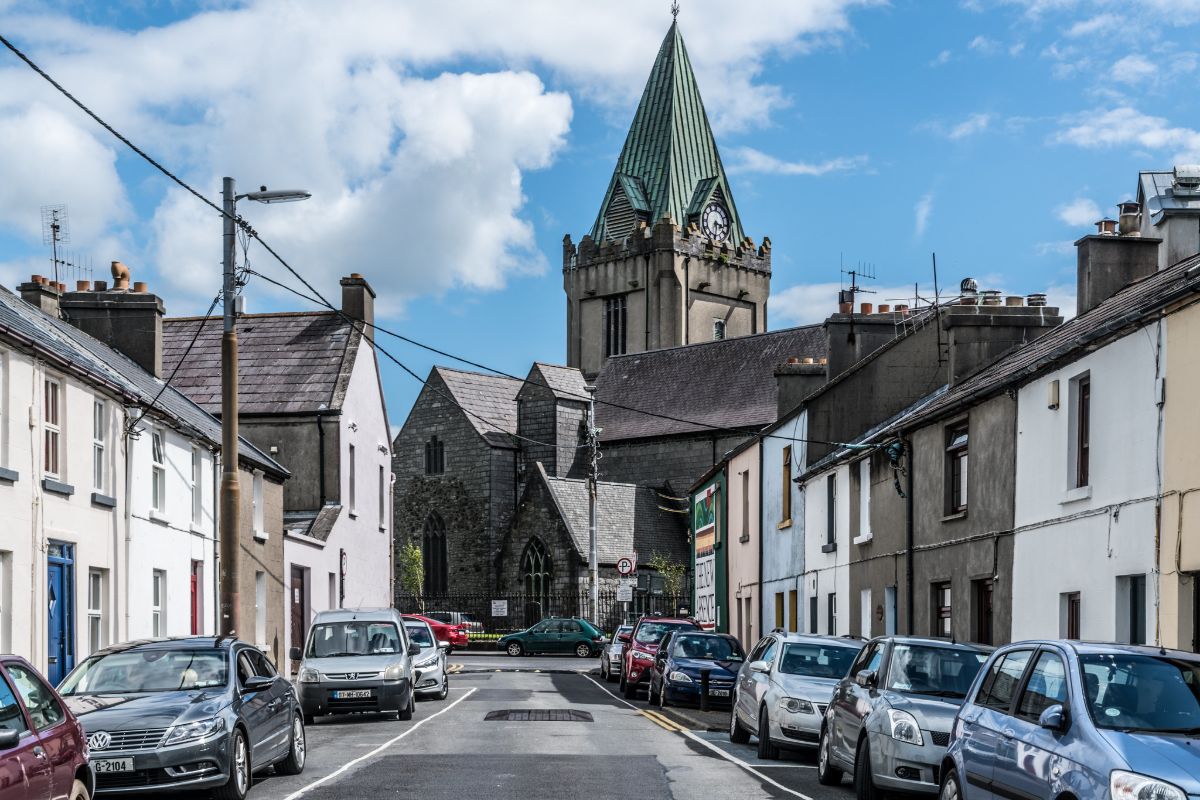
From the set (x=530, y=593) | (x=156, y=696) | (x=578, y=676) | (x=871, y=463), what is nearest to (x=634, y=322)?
(x=530, y=593)

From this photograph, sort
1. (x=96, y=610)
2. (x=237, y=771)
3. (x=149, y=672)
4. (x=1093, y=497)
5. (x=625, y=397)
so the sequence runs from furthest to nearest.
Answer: (x=625, y=397), (x=96, y=610), (x=1093, y=497), (x=149, y=672), (x=237, y=771)

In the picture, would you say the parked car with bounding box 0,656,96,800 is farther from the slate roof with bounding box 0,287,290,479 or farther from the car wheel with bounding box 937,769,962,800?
the slate roof with bounding box 0,287,290,479

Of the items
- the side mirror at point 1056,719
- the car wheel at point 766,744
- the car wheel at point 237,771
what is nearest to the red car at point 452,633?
the car wheel at point 766,744

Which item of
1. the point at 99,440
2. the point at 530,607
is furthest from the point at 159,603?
the point at 530,607

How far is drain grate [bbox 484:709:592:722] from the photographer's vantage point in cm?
2228

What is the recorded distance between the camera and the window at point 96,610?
21.2m

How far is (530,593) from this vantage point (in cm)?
6875

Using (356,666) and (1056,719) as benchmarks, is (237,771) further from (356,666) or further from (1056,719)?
(356,666)

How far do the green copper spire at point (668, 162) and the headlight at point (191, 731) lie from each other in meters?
82.5

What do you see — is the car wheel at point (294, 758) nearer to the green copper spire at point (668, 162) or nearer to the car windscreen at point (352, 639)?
A: the car windscreen at point (352, 639)

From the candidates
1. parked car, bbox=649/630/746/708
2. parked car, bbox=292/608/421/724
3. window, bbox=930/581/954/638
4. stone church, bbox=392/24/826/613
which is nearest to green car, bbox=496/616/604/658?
stone church, bbox=392/24/826/613

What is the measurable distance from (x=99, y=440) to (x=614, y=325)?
7249 centimetres

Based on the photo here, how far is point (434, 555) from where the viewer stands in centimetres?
7688

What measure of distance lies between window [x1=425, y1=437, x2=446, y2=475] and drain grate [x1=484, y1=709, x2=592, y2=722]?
5334 cm
